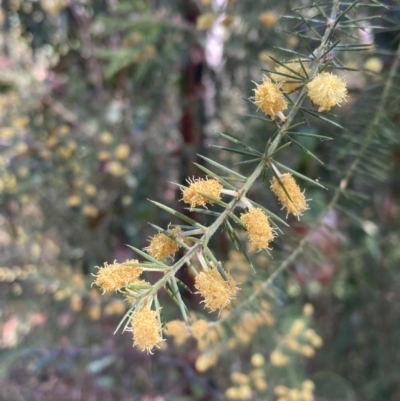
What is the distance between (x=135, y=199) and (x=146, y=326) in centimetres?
61

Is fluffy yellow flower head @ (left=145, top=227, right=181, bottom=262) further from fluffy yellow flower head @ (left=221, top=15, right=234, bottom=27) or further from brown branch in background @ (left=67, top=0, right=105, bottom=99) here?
brown branch in background @ (left=67, top=0, right=105, bottom=99)

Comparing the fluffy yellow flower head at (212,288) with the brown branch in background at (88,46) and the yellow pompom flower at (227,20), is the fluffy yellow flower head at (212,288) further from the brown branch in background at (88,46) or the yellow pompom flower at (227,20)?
the brown branch in background at (88,46)

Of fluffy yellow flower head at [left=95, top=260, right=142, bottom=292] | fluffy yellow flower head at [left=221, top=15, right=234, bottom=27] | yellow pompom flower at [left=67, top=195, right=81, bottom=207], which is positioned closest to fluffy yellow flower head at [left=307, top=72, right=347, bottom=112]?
fluffy yellow flower head at [left=95, top=260, right=142, bottom=292]

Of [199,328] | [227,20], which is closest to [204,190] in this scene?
[199,328]

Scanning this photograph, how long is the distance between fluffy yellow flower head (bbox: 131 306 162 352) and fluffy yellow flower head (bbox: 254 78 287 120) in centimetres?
11

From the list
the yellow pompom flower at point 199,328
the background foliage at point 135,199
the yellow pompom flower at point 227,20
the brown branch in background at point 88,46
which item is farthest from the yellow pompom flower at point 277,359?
the brown branch in background at point 88,46

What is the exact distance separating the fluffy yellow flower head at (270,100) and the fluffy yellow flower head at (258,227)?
47mm

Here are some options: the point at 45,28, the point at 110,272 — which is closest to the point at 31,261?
the point at 45,28

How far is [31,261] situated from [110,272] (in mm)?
844

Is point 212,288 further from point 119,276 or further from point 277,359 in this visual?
point 277,359

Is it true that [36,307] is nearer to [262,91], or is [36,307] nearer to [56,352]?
[56,352]

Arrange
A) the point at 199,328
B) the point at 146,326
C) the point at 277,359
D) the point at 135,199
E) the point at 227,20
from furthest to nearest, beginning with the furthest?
the point at 135,199, the point at 277,359, the point at 227,20, the point at 199,328, the point at 146,326

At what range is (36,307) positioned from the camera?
0.90 metres

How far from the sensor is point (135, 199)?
0.79 meters
